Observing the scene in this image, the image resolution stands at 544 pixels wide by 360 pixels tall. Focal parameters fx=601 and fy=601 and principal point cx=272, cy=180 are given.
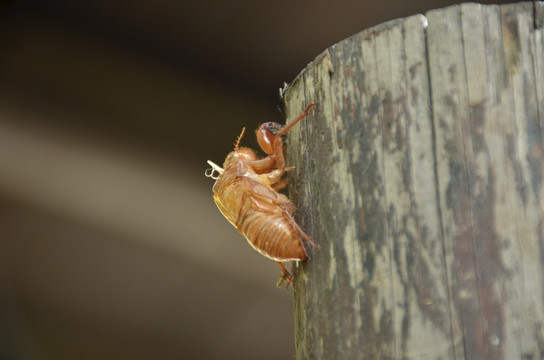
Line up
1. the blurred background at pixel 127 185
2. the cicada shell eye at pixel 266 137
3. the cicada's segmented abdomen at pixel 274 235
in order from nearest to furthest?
the cicada's segmented abdomen at pixel 274 235 < the cicada shell eye at pixel 266 137 < the blurred background at pixel 127 185

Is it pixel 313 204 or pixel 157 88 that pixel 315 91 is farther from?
pixel 157 88

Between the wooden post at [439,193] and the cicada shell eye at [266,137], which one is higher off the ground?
the cicada shell eye at [266,137]

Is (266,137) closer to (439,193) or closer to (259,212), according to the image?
(259,212)

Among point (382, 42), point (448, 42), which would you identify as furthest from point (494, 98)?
point (382, 42)

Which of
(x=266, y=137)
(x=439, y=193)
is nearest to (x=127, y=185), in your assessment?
(x=266, y=137)

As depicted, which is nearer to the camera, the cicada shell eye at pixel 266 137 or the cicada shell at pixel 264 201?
the cicada shell at pixel 264 201

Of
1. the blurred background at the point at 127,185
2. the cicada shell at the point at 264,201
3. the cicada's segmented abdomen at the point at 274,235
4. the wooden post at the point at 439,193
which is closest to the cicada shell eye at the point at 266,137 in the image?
the cicada shell at the point at 264,201

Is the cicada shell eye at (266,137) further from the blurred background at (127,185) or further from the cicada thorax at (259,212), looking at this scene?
the blurred background at (127,185)

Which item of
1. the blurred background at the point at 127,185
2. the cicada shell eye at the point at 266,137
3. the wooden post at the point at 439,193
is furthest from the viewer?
the blurred background at the point at 127,185
